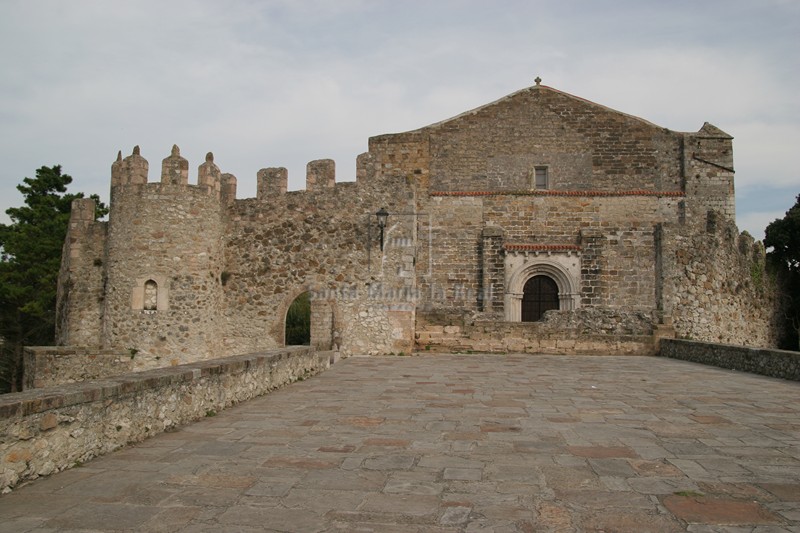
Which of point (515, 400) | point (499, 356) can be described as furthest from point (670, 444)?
point (499, 356)

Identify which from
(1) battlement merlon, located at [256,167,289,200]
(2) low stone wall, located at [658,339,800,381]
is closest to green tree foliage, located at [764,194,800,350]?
(2) low stone wall, located at [658,339,800,381]

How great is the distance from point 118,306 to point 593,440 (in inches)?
482

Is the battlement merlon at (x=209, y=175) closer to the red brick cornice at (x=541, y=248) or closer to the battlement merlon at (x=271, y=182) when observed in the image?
the battlement merlon at (x=271, y=182)

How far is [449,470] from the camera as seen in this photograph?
474 centimetres

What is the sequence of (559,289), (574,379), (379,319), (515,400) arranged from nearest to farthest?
1. (515,400)
2. (574,379)
3. (379,319)
4. (559,289)

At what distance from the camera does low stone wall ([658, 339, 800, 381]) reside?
35.8ft

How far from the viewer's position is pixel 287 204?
16.5 meters

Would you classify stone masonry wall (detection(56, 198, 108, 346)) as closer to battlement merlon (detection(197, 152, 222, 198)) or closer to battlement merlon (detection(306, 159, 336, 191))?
battlement merlon (detection(197, 152, 222, 198))

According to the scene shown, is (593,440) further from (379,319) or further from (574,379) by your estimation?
(379,319)

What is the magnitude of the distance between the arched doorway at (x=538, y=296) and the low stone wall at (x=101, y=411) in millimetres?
13467

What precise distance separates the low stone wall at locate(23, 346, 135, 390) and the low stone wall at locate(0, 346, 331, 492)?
7.65m

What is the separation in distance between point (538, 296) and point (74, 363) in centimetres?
1339

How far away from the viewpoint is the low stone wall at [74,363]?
568 inches

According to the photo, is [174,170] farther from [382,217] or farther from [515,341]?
[515,341]
